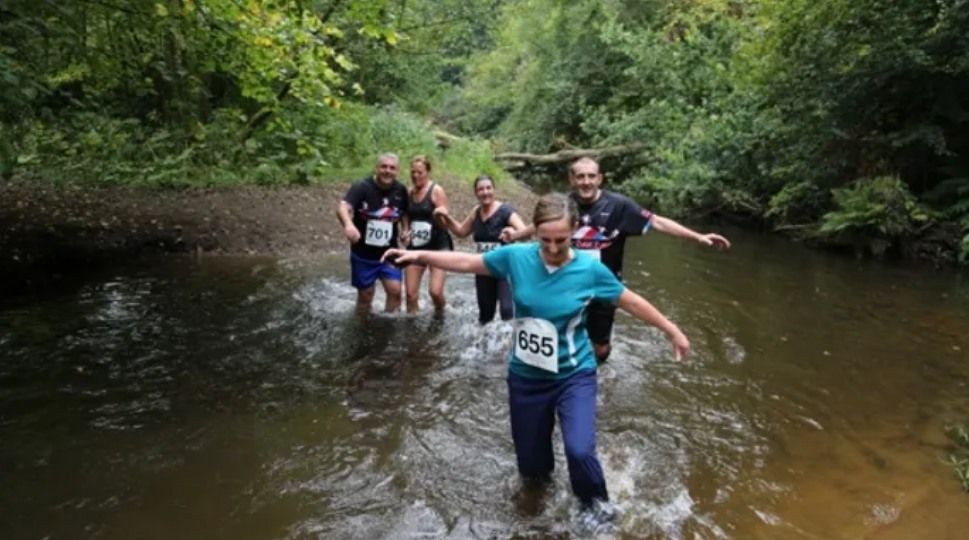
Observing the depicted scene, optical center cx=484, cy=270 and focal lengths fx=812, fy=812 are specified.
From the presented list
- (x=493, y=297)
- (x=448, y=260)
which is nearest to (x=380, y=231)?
(x=493, y=297)

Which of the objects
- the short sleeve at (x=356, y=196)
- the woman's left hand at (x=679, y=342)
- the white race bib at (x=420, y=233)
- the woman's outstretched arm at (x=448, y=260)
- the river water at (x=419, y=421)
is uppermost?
the woman's outstretched arm at (x=448, y=260)

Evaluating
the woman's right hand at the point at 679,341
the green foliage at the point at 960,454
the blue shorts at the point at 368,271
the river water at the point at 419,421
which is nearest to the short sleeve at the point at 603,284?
the woman's right hand at the point at 679,341

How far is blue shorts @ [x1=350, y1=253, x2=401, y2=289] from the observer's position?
8773mm

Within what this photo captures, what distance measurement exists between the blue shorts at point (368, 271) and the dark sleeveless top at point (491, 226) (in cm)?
122

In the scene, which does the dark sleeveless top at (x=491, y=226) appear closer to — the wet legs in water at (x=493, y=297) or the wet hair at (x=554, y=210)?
the wet legs in water at (x=493, y=297)

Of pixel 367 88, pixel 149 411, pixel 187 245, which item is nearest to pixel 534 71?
pixel 367 88

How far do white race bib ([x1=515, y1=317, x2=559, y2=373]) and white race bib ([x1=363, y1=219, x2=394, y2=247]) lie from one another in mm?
4151

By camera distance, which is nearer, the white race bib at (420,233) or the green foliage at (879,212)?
the white race bib at (420,233)

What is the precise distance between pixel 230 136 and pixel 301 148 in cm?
863

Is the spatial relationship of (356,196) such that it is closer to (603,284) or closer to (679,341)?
(603,284)

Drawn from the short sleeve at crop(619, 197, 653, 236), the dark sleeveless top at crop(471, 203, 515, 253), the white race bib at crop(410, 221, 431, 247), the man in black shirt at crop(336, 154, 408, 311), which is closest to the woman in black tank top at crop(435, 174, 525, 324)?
the dark sleeveless top at crop(471, 203, 515, 253)

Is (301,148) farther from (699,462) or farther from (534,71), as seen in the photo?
(534,71)

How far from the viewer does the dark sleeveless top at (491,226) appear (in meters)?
8.00

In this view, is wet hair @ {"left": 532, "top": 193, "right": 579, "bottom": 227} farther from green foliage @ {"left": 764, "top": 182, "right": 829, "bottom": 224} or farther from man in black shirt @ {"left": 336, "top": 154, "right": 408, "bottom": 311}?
green foliage @ {"left": 764, "top": 182, "right": 829, "bottom": 224}
